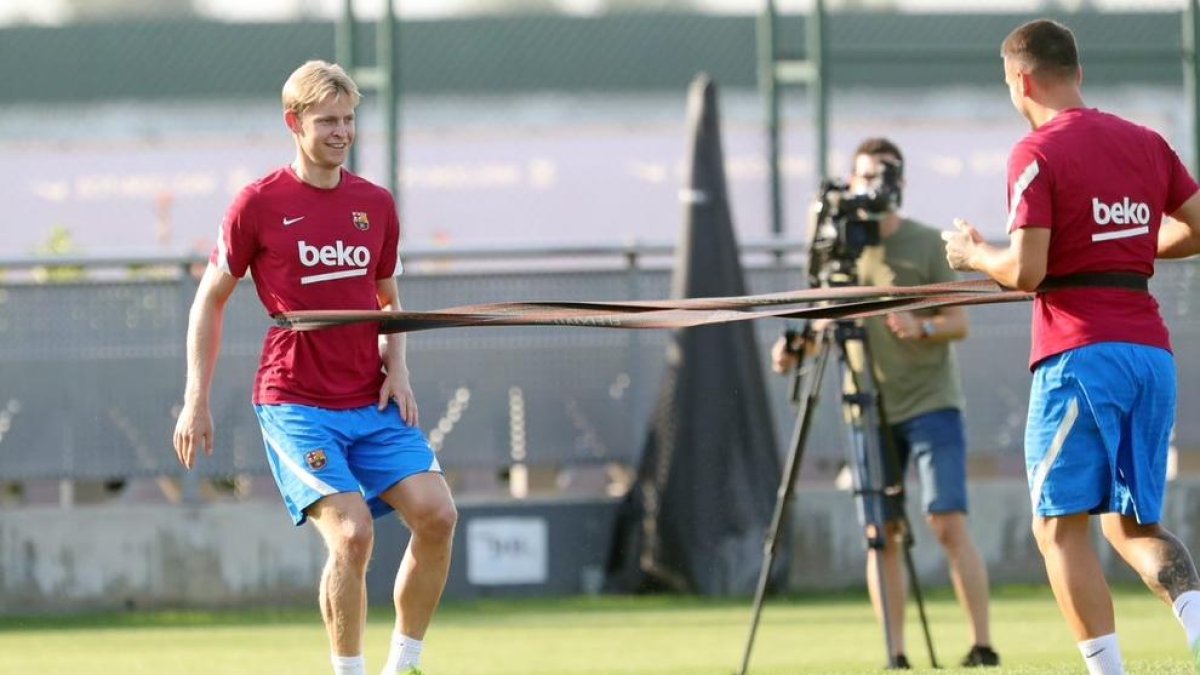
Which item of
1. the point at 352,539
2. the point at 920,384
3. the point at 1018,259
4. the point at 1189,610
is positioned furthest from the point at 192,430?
the point at 920,384

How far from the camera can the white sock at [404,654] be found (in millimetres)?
7371

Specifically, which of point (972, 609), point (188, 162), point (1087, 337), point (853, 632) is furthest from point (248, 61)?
point (1087, 337)

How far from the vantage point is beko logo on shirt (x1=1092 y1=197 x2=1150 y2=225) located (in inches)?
253

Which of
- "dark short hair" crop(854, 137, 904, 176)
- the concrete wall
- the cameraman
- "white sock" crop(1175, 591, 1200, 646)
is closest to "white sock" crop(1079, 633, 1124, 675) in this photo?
"white sock" crop(1175, 591, 1200, 646)

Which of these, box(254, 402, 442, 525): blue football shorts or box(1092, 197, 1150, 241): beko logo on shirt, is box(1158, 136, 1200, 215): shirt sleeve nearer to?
box(1092, 197, 1150, 241): beko logo on shirt

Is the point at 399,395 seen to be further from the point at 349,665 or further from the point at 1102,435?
the point at 1102,435

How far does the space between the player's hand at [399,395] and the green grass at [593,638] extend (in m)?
2.21

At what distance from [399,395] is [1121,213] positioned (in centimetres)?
242

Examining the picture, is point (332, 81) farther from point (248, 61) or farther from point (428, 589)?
point (248, 61)

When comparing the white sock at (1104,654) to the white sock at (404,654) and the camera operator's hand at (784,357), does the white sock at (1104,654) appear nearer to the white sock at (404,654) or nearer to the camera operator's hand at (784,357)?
the white sock at (404,654)

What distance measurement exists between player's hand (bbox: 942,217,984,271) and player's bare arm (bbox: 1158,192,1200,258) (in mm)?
582

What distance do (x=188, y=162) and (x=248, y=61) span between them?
1.95 m

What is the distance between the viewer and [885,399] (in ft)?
30.9

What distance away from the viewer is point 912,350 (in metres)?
9.37
